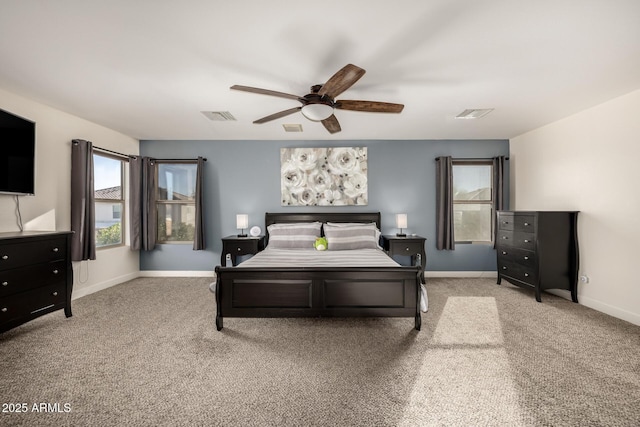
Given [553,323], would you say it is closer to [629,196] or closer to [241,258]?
[629,196]

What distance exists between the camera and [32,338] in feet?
8.44

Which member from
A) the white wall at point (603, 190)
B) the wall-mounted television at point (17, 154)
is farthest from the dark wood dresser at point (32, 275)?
the white wall at point (603, 190)

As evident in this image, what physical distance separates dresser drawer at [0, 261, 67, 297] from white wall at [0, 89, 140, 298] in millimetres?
699

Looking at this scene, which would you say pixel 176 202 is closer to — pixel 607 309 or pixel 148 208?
pixel 148 208

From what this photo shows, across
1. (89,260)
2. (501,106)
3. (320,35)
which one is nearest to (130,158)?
(89,260)

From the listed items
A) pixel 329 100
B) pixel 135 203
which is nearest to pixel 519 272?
pixel 329 100

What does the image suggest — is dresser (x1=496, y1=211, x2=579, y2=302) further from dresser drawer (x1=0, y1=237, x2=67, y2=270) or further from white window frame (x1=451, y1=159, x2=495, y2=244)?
dresser drawer (x1=0, y1=237, x2=67, y2=270)

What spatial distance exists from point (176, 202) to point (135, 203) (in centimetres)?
61

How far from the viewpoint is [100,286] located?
4.13 meters

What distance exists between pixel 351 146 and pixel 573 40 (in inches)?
124

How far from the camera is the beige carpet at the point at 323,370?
163cm

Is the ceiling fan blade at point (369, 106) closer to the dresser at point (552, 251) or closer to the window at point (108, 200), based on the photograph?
the dresser at point (552, 251)

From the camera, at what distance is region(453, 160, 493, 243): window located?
493cm

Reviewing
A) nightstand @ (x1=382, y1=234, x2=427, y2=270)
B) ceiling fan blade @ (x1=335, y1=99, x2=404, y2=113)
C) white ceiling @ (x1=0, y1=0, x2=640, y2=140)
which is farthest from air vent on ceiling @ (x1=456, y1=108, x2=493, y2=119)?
nightstand @ (x1=382, y1=234, x2=427, y2=270)
